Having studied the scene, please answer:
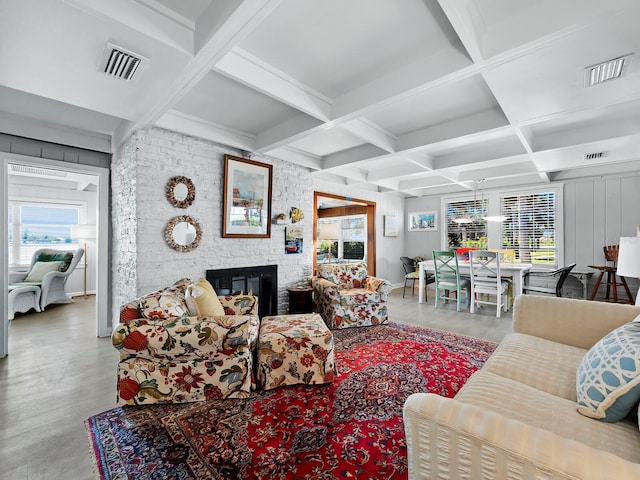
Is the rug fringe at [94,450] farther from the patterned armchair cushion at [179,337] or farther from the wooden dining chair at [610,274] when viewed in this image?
the wooden dining chair at [610,274]

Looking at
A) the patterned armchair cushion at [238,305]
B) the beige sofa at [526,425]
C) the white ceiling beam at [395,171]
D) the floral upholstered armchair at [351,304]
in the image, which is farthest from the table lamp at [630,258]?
the white ceiling beam at [395,171]

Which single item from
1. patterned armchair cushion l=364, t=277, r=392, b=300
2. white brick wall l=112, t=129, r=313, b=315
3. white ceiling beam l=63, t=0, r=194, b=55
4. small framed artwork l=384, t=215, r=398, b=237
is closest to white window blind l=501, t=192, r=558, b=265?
small framed artwork l=384, t=215, r=398, b=237

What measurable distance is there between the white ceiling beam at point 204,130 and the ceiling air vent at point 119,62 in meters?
0.90

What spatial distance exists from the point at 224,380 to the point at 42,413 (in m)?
1.23

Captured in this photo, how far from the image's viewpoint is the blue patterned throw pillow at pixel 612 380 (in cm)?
112

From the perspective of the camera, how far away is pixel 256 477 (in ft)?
4.75

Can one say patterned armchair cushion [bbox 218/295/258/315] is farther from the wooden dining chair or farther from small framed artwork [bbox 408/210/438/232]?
small framed artwork [bbox 408/210/438/232]

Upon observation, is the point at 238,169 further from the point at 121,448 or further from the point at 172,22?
the point at 121,448

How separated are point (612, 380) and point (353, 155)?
3.77m

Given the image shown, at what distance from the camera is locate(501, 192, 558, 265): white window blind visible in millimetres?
5750

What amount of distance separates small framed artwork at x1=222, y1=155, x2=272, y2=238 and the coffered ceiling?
35 cm

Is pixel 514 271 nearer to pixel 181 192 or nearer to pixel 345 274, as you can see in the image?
pixel 345 274

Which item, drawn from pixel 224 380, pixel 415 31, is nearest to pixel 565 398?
pixel 224 380

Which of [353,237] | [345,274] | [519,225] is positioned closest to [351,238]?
[353,237]
